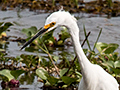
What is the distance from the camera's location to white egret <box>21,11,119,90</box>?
7.89 feet

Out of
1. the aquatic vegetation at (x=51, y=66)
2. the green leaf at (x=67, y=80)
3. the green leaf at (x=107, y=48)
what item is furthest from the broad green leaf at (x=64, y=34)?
the green leaf at (x=67, y=80)

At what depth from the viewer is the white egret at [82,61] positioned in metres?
2.41

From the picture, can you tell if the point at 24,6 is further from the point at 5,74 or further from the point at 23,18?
the point at 5,74

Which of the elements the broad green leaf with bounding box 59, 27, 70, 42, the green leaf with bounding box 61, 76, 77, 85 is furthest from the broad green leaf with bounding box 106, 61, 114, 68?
the broad green leaf with bounding box 59, 27, 70, 42

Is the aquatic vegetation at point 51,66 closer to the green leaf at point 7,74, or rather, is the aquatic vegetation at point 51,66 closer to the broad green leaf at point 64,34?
the green leaf at point 7,74

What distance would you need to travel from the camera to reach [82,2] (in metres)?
8.05

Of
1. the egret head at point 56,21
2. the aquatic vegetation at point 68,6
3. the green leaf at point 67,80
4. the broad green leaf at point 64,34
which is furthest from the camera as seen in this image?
the aquatic vegetation at point 68,6

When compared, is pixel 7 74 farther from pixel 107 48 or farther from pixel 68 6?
pixel 68 6

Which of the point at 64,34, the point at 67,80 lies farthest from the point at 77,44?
the point at 64,34

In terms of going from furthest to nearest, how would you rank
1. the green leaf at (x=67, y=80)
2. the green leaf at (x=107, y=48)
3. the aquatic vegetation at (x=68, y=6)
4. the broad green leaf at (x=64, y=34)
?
the aquatic vegetation at (x=68, y=6) < the broad green leaf at (x=64, y=34) < the green leaf at (x=107, y=48) < the green leaf at (x=67, y=80)

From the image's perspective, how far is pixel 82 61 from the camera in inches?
98.0

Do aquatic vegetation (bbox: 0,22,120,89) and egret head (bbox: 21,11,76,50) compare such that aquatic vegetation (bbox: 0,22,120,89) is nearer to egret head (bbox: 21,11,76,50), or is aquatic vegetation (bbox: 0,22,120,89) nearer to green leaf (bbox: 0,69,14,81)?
green leaf (bbox: 0,69,14,81)

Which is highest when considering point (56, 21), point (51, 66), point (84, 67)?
point (56, 21)

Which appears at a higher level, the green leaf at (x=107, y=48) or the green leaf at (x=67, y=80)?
the green leaf at (x=107, y=48)
